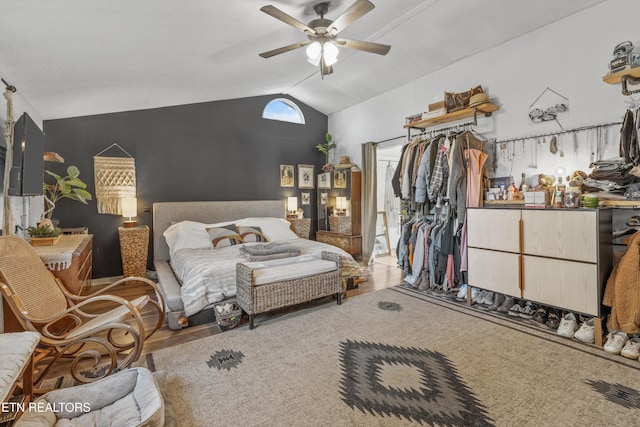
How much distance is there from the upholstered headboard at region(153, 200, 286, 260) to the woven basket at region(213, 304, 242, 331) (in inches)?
92.9

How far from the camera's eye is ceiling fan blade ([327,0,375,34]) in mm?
2153

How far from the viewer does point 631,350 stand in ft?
7.26

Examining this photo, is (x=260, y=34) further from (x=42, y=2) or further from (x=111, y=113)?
(x=111, y=113)

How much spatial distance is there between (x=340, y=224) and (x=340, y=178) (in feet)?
2.79

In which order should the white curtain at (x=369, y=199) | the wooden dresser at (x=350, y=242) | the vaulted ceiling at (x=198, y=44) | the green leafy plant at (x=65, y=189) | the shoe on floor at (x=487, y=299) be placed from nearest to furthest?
the vaulted ceiling at (x=198, y=44)
the shoe on floor at (x=487, y=299)
the green leafy plant at (x=65, y=189)
the white curtain at (x=369, y=199)
the wooden dresser at (x=350, y=242)

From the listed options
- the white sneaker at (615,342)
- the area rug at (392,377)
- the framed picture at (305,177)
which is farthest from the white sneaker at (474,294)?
the framed picture at (305,177)

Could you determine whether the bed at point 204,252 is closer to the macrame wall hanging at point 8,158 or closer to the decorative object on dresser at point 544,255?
the macrame wall hanging at point 8,158

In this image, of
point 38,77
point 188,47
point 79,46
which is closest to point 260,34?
point 188,47

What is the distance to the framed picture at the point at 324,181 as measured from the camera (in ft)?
19.2

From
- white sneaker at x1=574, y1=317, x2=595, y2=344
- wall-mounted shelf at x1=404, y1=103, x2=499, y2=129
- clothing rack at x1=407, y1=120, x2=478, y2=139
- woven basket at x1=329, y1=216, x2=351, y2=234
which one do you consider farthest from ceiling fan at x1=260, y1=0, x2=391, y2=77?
woven basket at x1=329, y1=216, x2=351, y2=234

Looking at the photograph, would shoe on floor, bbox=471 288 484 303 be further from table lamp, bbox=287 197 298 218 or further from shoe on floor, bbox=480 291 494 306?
table lamp, bbox=287 197 298 218

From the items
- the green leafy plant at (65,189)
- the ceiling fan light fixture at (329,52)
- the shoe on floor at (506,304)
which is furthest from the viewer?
the green leafy plant at (65,189)

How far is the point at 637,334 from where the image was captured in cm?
237

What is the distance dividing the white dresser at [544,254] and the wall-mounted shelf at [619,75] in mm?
1083
